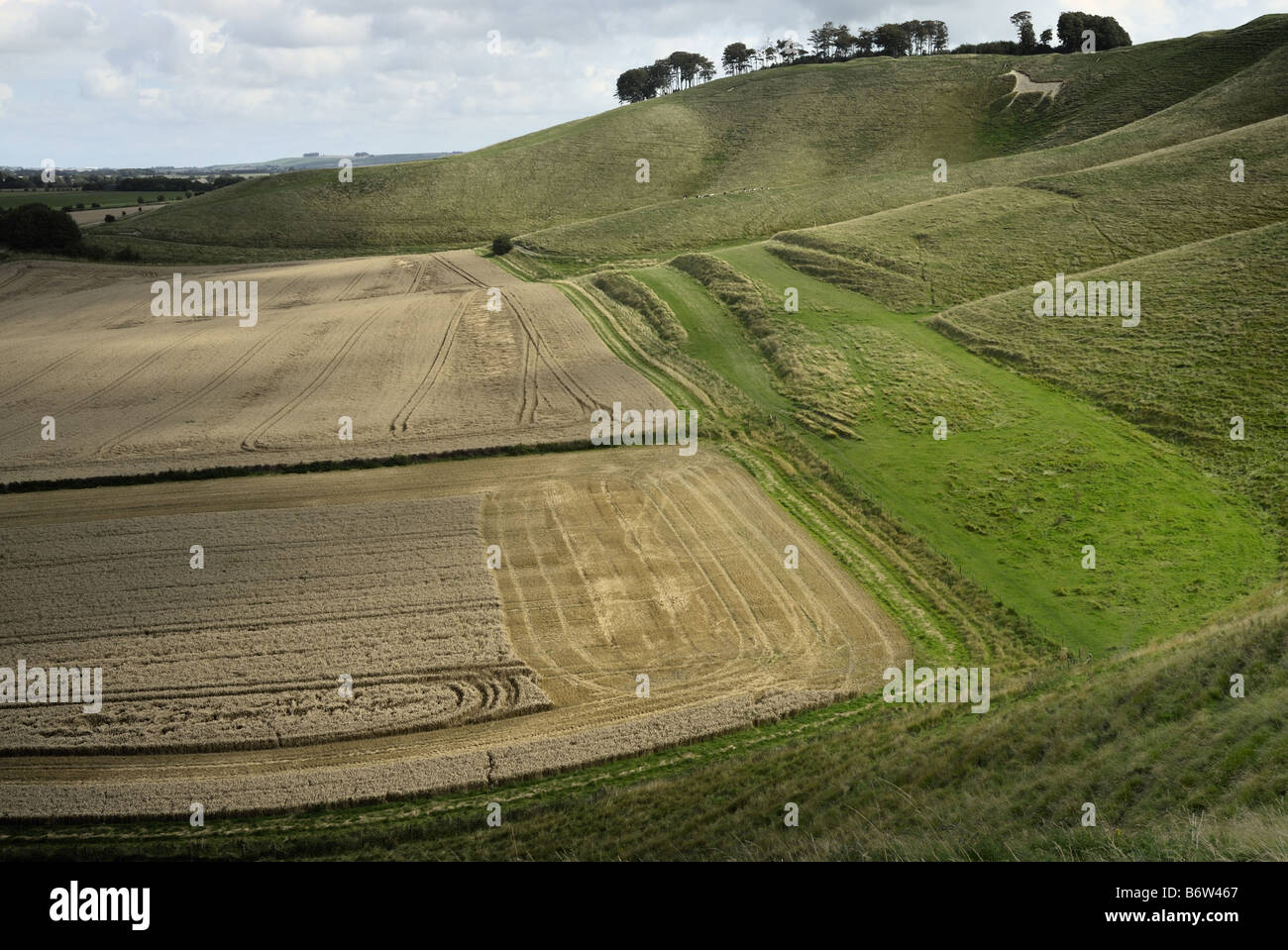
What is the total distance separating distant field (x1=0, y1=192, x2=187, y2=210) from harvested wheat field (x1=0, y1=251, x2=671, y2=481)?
50271mm

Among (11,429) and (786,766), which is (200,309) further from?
(786,766)

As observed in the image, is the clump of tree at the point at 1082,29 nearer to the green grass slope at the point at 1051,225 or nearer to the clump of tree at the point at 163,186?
the green grass slope at the point at 1051,225

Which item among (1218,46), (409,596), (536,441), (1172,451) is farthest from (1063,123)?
(409,596)

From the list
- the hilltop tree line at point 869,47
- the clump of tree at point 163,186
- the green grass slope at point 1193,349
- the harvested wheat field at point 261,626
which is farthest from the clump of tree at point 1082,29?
the harvested wheat field at point 261,626

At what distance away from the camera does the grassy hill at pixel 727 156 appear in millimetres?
77812

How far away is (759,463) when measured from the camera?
29.5m

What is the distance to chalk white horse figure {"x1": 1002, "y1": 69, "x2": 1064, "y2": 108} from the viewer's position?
9703 cm

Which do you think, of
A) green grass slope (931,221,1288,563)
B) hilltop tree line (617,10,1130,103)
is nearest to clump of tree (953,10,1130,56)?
hilltop tree line (617,10,1130,103)

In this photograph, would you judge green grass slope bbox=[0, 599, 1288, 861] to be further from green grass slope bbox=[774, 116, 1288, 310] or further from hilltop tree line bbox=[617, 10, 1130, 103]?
hilltop tree line bbox=[617, 10, 1130, 103]

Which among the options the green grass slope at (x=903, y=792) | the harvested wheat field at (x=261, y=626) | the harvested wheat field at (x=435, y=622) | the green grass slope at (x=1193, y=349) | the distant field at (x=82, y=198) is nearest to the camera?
the green grass slope at (x=903, y=792)

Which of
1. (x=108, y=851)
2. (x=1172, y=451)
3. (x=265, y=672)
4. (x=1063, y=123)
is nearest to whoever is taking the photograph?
(x=108, y=851)

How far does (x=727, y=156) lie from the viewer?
9575cm

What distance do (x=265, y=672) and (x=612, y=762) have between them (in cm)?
751

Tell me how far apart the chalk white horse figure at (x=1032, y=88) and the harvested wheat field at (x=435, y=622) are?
289ft
